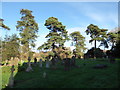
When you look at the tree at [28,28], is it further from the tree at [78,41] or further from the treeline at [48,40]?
the tree at [78,41]

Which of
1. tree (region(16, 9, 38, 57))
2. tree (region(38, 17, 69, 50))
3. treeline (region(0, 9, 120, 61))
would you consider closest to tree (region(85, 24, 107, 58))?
treeline (region(0, 9, 120, 61))

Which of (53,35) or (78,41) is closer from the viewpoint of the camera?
(53,35)

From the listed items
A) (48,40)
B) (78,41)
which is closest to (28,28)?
(48,40)

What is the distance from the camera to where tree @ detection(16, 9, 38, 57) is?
38.2 meters

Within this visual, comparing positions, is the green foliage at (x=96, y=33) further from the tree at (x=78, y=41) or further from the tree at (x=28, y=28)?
the tree at (x=28, y=28)

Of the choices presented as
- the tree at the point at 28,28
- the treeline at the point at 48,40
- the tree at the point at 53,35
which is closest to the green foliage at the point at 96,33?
the treeline at the point at 48,40

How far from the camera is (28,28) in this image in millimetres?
39250

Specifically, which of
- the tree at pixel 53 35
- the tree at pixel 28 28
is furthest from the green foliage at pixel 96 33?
the tree at pixel 28 28

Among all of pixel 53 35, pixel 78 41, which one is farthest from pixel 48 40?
pixel 78 41

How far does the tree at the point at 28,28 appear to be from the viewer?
38156 mm

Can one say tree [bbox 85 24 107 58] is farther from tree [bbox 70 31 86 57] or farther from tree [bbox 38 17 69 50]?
tree [bbox 38 17 69 50]

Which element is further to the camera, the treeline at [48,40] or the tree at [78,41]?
the tree at [78,41]

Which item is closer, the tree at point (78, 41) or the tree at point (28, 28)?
Answer: the tree at point (28, 28)

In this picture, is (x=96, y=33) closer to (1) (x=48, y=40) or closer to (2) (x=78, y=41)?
(2) (x=78, y=41)
